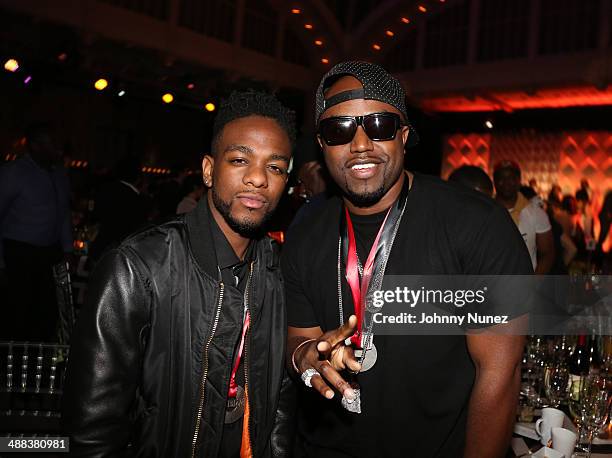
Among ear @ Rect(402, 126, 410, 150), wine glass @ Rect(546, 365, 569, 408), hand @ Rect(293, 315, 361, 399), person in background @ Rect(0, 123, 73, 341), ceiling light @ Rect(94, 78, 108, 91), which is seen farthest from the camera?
ceiling light @ Rect(94, 78, 108, 91)

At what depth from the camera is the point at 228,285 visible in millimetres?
2016

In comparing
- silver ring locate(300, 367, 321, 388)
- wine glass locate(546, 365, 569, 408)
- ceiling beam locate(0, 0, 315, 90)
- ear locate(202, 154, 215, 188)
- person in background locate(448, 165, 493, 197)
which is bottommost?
wine glass locate(546, 365, 569, 408)

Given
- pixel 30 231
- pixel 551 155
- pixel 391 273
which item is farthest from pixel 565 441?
pixel 551 155

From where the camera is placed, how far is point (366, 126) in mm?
2129

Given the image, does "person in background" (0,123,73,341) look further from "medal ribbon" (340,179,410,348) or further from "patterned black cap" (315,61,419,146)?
"medal ribbon" (340,179,410,348)

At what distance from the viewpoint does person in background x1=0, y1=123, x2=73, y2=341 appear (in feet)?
17.1

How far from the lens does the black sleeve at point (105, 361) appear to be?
5.80 ft

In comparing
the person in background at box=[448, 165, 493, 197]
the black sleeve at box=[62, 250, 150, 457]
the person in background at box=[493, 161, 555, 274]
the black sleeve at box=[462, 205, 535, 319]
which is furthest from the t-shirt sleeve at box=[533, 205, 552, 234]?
the black sleeve at box=[62, 250, 150, 457]

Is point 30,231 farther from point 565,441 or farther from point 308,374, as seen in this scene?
point 565,441

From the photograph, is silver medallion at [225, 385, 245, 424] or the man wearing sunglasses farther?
silver medallion at [225, 385, 245, 424]

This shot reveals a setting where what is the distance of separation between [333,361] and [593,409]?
44.0 inches

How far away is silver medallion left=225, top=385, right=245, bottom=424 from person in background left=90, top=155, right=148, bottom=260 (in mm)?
3501

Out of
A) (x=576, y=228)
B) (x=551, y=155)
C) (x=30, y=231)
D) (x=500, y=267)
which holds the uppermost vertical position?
(x=551, y=155)

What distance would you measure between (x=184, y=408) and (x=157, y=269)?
49cm
